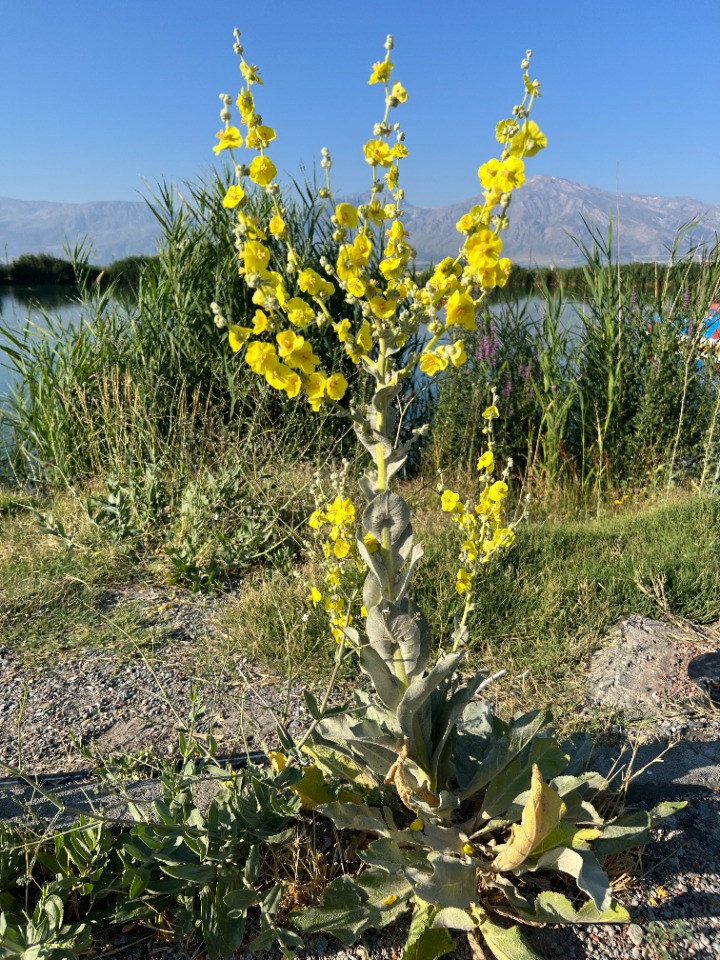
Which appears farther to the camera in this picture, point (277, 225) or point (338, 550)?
point (338, 550)

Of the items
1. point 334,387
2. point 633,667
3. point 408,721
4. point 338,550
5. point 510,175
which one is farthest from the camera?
point 633,667

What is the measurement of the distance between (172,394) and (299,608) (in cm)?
250

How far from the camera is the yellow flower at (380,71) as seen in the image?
1273mm

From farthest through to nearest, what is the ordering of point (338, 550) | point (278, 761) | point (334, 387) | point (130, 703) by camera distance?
point (130, 703)
point (338, 550)
point (278, 761)
point (334, 387)

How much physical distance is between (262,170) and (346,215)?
0.17 metres

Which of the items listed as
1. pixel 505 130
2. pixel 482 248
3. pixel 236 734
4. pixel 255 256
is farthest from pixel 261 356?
pixel 236 734

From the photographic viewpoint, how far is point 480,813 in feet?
5.16

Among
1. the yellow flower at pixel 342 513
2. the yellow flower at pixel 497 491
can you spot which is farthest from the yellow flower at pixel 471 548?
the yellow flower at pixel 342 513

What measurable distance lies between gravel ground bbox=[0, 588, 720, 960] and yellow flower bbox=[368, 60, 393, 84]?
147cm

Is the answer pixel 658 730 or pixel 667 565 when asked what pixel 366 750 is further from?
pixel 667 565

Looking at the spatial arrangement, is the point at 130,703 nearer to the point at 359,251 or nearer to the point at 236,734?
the point at 236,734

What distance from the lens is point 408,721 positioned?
1.42m

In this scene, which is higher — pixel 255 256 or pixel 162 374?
pixel 255 256

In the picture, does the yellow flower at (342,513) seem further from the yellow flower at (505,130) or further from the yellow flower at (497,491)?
the yellow flower at (505,130)
